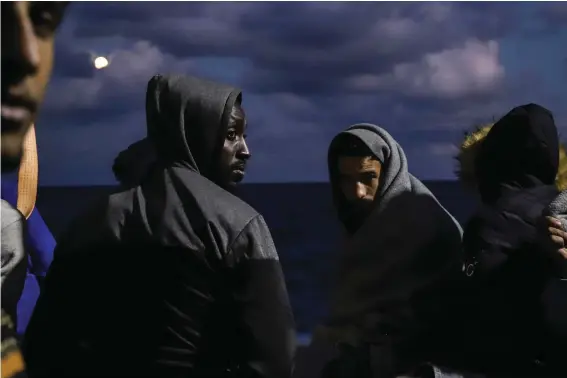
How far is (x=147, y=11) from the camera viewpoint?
227 cm

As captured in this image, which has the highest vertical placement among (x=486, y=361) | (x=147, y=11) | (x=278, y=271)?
(x=147, y=11)

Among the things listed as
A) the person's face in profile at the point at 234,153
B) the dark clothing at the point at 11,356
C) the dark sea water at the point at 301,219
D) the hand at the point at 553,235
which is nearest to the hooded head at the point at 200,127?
the person's face in profile at the point at 234,153


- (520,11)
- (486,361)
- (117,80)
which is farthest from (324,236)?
(520,11)

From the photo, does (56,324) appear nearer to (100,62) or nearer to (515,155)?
(100,62)

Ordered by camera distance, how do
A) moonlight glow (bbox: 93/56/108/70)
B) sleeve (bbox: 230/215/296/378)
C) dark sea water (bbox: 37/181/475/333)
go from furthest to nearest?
1. moonlight glow (bbox: 93/56/108/70)
2. dark sea water (bbox: 37/181/475/333)
3. sleeve (bbox: 230/215/296/378)

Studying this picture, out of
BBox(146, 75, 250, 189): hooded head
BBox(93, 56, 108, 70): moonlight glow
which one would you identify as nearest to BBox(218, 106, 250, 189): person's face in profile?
BBox(146, 75, 250, 189): hooded head

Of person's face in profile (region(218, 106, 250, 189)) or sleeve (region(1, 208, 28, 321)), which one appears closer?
person's face in profile (region(218, 106, 250, 189))

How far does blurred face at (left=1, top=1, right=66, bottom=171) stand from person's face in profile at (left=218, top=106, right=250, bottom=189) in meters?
0.60

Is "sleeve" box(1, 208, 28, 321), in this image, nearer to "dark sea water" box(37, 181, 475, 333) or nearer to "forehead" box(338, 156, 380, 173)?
"dark sea water" box(37, 181, 475, 333)

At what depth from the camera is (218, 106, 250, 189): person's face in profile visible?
6.81 ft

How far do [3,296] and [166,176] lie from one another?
2.12 ft

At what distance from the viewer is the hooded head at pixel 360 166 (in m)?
2.26

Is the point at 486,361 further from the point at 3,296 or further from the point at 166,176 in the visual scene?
the point at 3,296

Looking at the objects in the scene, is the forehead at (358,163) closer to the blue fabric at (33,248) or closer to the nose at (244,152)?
the nose at (244,152)
